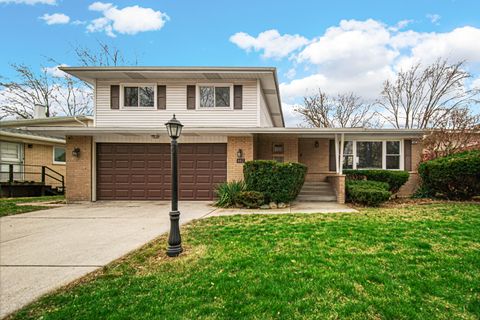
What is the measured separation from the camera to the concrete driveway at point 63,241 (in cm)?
367

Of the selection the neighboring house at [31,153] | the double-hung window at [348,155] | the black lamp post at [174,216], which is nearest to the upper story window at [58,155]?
the neighboring house at [31,153]

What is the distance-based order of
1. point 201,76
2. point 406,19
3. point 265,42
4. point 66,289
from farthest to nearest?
1. point 265,42
2. point 406,19
3. point 201,76
4. point 66,289

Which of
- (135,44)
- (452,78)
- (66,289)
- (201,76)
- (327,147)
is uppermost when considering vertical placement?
(135,44)

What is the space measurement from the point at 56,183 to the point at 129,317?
60.9 ft

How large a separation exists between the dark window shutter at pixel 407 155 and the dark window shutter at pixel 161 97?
429 inches

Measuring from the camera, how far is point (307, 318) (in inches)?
106

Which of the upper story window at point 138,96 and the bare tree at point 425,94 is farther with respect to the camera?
the bare tree at point 425,94

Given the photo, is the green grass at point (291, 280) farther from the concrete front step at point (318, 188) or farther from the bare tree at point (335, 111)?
the bare tree at point (335, 111)

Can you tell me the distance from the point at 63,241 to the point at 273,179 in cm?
630

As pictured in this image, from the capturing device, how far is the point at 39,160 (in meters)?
17.3

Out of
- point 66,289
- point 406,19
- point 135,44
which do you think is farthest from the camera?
point 135,44

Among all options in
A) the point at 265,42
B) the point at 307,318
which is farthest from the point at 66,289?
the point at 265,42

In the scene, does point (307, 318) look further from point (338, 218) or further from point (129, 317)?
point (338, 218)

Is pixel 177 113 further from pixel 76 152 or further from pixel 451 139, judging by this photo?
pixel 451 139
